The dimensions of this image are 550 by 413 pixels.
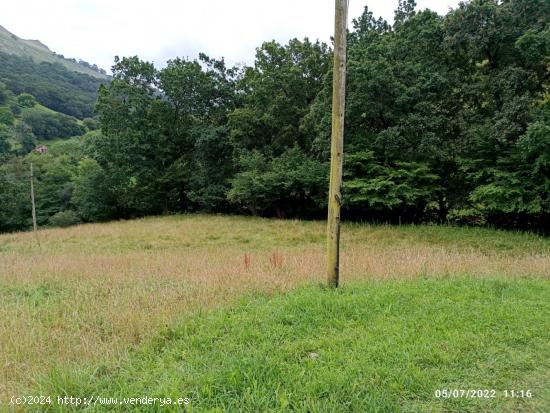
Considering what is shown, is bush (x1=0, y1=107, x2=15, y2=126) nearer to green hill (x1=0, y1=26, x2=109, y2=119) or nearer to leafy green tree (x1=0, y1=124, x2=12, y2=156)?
leafy green tree (x1=0, y1=124, x2=12, y2=156)

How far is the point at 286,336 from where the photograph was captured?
363 cm

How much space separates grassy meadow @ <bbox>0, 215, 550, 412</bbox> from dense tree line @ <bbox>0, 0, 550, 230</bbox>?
8272 mm

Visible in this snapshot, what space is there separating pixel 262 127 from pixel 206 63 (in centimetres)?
882

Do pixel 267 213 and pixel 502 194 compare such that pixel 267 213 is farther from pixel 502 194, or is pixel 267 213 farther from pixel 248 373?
pixel 248 373

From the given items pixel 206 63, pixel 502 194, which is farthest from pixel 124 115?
pixel 502 194

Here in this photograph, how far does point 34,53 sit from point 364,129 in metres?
210

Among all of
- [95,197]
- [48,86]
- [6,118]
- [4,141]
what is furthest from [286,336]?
[48,86]

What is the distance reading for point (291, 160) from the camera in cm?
2014

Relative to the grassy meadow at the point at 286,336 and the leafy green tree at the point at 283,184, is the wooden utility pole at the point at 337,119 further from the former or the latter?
the leafy green tree at the point at 283,184

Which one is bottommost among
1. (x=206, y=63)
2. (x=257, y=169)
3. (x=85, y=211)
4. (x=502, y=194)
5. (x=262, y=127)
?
(x=85, y=211)

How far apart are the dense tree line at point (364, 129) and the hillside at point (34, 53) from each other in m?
152

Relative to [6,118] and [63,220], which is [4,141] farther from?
[63,220]

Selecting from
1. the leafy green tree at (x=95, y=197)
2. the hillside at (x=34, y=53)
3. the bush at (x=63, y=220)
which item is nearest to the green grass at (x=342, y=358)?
the leafy green tree at (x=95, y=197)

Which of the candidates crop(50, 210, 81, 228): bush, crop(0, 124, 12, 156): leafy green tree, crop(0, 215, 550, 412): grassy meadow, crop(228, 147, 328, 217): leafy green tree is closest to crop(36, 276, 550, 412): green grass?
crop(0, 215, 550, 412): grassy meadow
